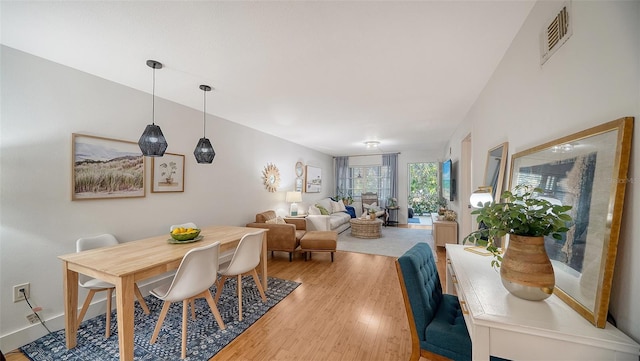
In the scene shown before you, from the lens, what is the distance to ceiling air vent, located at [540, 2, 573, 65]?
113 cm

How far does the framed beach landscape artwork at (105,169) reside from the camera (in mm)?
2256

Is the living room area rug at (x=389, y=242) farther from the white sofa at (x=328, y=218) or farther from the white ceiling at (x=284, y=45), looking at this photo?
the white ceiling at (x=284, y=45)

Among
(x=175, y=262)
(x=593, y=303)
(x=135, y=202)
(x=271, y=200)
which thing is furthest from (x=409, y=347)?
(x=271, y=200)

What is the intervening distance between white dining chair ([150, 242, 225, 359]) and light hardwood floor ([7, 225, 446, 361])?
A: 1.65 feet

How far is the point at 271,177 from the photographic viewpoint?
5.03 metres

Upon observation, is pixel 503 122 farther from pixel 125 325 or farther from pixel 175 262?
pixel 125 325

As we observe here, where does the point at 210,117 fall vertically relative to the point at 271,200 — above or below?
above

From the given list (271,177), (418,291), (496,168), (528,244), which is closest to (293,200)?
(271,177)

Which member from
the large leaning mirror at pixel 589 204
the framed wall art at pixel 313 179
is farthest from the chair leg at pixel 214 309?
the framed wall art at pixel 313 179

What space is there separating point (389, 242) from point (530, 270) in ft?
14.8

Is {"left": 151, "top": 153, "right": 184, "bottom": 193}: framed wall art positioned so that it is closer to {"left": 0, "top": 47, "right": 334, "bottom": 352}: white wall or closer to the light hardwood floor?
{"left": 0, "top": 47, "right": 334, "bottom": 352}: white wall

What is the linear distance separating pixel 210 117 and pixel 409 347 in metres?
3.89

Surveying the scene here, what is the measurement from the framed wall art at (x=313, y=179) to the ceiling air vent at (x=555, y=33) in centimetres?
547

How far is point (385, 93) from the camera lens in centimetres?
277
